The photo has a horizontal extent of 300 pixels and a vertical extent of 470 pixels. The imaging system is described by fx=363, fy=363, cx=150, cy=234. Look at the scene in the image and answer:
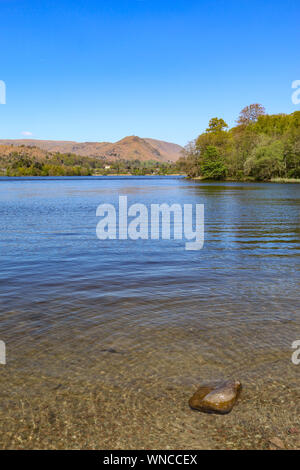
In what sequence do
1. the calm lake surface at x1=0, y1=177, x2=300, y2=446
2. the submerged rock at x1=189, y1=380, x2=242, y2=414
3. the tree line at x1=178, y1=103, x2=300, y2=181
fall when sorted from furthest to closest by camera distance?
the tree line at x1=178, y1=103, x2=300, y2=181 → the calm lake surface at x1=0, y1=177, x2=300, y2=446 → the submerged rock at x1=189, y1=380, x2=242, y2=414

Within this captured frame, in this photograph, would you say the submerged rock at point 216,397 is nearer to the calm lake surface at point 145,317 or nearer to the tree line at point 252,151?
the calm lake surface at point 145,317

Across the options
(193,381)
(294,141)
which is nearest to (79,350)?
(193,381)

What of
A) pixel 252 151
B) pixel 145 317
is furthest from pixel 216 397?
pixel 252 151

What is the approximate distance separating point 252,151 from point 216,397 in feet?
338

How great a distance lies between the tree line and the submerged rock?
98628 millimetres

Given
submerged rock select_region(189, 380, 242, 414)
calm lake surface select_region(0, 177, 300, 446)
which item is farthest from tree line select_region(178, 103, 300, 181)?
submerged rock select_region(189, 380, 242, 414)

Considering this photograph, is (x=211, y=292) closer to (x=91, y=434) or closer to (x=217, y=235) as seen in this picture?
(x=91, y=434)

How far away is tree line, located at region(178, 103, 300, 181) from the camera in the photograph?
3861 inches

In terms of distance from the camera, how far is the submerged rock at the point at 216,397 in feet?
15.9

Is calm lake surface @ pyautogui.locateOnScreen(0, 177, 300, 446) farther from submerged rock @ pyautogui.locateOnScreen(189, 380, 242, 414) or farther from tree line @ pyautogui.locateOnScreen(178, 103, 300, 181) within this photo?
tree line @ pyautogui.locateOnScreen(178, 103, 300, 181)

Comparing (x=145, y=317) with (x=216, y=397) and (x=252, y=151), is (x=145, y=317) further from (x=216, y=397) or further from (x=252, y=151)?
(x=252, y=151)

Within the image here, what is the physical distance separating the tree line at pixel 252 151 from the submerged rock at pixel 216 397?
9863 cm

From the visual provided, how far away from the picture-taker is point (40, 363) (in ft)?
20.2

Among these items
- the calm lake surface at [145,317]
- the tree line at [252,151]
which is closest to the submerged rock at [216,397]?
the calm lake surface at [145,317]
